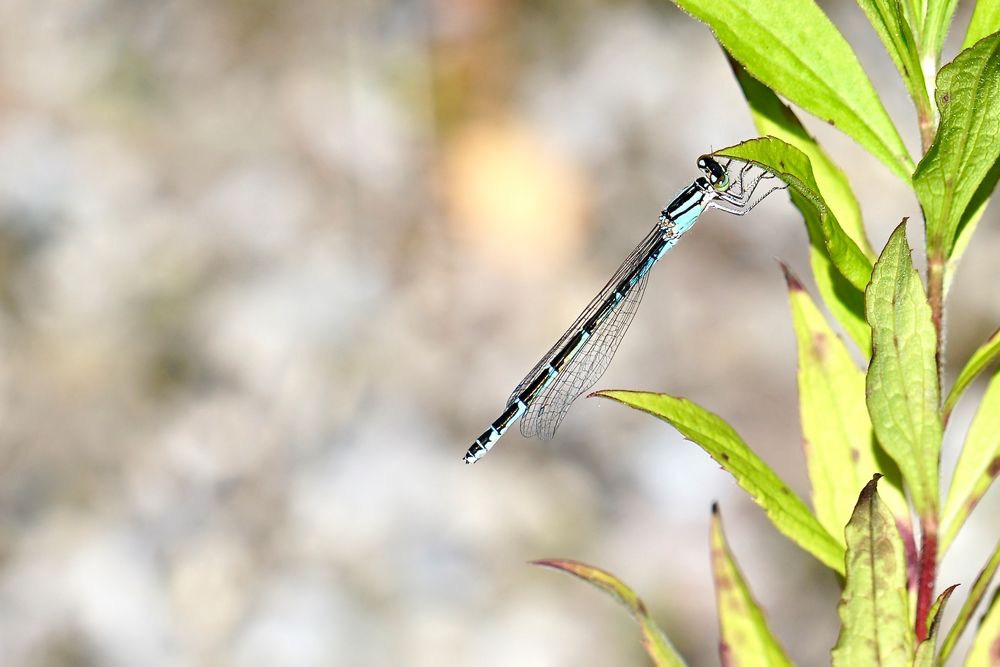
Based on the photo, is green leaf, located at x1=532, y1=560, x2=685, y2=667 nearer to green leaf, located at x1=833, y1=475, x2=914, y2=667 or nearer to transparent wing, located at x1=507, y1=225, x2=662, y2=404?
green leaf, located at x1=833, y1=475, x2=914, y2=667

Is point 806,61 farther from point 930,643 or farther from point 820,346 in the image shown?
point 930,643

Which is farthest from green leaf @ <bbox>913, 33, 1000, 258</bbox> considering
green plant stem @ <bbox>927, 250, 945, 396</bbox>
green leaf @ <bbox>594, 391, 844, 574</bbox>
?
green leaf @ <bbox>594, 391, 844, 574</bbox>

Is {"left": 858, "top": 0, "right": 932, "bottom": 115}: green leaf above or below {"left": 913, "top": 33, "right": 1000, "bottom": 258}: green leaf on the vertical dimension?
above

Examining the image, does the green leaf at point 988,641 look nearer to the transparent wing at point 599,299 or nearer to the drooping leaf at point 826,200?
the drooping leaf at point 826,200

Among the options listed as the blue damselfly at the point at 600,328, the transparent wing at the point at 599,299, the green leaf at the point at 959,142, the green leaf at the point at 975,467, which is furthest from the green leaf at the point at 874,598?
the transparent wing at the point at 599,299

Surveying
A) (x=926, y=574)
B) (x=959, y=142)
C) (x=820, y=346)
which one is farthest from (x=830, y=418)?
(x=959, y=142)

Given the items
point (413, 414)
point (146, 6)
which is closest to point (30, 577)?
point (413, 414)

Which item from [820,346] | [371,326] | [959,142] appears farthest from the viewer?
[371,326]
